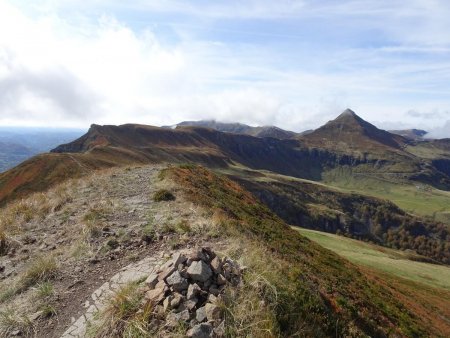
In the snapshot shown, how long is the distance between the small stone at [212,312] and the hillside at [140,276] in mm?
195

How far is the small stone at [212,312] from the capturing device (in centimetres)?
824

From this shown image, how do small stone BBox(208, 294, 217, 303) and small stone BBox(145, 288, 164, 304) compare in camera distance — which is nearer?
small stone BBox(208, 294, 217, 303)

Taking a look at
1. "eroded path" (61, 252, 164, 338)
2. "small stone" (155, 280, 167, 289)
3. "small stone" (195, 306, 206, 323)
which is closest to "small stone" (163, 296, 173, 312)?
"small stone" (155, 280, 167, 289)

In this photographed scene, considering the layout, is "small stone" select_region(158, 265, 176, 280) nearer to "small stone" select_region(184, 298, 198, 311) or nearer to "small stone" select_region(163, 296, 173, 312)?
"small stone" select_region(163, 296, 173, 312)

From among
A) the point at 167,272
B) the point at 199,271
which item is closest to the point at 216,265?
the point at 199,271

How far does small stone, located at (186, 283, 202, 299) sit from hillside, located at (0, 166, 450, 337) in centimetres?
61

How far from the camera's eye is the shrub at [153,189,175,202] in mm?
21108

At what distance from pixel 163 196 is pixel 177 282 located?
12.7m

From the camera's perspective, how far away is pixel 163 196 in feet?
70.0

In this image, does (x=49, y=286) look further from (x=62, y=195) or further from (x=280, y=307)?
(x=62, y=195)

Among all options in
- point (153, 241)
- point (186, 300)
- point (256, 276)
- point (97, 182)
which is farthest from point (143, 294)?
point (97, 182)

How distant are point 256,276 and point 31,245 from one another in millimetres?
10721

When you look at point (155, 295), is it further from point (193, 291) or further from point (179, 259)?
point (179, 259)

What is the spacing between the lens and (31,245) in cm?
1570
